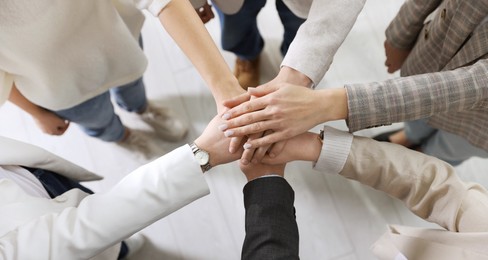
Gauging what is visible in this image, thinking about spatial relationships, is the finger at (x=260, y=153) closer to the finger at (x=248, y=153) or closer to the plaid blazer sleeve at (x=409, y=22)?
the finger at (x=248, y=153)

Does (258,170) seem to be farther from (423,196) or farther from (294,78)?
(423,196)

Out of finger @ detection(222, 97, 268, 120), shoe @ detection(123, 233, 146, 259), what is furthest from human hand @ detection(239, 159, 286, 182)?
shoe @ detection(123, 233, 146, 259)

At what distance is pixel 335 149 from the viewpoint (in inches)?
29.5

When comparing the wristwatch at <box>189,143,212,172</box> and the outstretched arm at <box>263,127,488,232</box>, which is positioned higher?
the wristwatch at <box>189,143,212,172</box>

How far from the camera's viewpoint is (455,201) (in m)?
0.68

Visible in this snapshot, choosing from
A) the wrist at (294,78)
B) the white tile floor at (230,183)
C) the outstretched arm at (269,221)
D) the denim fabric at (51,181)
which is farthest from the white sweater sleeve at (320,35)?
the white tile floor at (230,183)

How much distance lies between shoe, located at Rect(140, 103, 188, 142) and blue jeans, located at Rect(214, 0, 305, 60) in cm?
28

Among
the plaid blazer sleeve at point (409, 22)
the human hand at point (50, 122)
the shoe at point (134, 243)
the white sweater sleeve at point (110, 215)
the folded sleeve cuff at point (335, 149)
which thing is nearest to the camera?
the white sweater sleeve at point (110, 215)

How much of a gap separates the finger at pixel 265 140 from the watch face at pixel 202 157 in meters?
0.07

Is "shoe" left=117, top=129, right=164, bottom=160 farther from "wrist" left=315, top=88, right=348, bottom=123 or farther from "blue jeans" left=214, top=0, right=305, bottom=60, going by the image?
"wrist" left=315, top=88, right=348, bottom=123

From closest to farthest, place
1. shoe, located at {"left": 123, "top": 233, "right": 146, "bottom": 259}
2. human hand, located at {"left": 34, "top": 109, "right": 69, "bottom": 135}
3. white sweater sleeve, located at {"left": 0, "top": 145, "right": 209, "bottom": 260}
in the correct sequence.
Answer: white sweater sleeve, located at {"left": 0, "top": 145, "right": 209, "bottom": 260} → human hand, located at {"left": 34, "top": 109, "right": 69, "bottom": 135} → shoe, located at {"left": 123, "top": 233, "right": 146, "bottom": 259}

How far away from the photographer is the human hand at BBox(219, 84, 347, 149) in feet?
2.47

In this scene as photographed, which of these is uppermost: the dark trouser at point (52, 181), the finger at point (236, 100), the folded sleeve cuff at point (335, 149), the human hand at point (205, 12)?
the human hand at point (205, 12)

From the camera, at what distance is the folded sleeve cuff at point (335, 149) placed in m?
0.74
